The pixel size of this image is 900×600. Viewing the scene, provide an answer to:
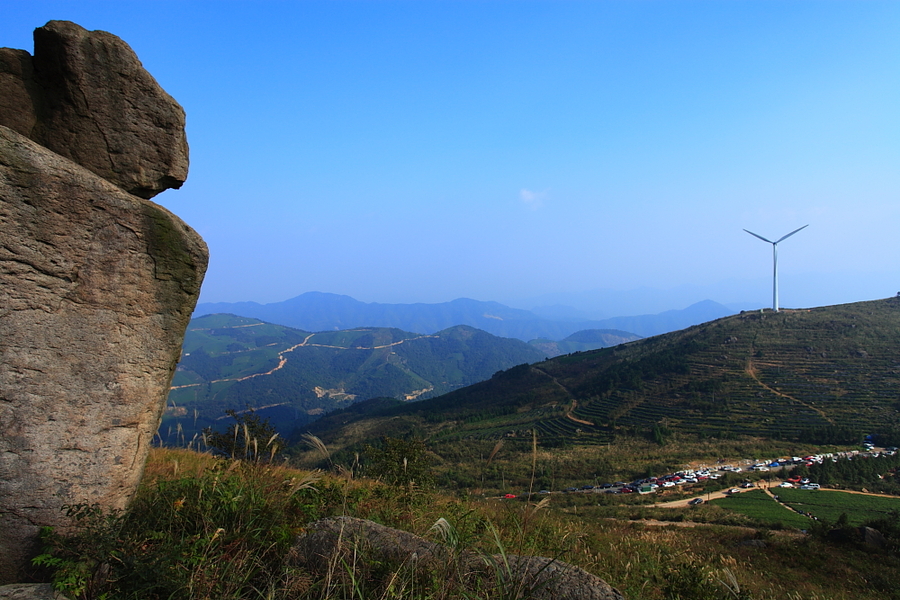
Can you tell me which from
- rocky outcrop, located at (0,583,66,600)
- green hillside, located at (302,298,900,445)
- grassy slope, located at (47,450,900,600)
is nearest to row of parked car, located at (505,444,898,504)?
green hillside, located at (302,298,900,445)

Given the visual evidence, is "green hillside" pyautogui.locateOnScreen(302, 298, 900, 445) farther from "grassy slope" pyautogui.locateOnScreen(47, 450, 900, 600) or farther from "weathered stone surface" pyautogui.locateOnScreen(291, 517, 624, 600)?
"weathered stone surface" pyautogui.locateOnScreen(291, 517, 624, 600)

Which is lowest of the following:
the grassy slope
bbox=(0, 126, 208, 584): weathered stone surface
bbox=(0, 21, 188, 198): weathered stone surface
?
the grassy slope

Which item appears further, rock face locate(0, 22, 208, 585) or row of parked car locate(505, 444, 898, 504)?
row of parked car locate(505, 444, 898, 504)

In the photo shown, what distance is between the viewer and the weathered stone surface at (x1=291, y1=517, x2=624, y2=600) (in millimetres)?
4145

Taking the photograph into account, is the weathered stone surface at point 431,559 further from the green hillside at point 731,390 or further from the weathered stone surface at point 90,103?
the green hillside at point 731,390

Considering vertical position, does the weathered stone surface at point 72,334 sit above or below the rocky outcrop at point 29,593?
above

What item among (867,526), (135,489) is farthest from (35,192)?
(867,526)

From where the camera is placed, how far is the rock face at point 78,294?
4.88m

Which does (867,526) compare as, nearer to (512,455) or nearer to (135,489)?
(135,489)

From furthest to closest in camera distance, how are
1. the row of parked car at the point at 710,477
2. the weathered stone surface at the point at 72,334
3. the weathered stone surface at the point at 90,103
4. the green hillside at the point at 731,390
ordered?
the green hillside at the point at 731,390 → the row of parked car at the point at 710,477 → the weathered stone surface at the point at 90,103 → the weathered stone surface at the point at 72,334

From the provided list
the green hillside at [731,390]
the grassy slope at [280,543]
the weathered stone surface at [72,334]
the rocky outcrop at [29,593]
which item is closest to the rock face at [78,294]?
the weathered stone surface at [72,334]

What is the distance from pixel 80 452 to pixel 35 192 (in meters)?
2.85

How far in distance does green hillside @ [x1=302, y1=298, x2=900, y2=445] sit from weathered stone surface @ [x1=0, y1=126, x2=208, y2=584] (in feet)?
167

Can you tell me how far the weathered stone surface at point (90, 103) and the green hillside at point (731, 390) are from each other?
5125 cm
